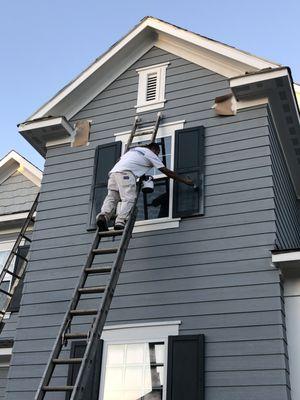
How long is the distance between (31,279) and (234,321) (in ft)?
10.4

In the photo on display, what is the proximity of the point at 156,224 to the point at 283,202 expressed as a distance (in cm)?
204

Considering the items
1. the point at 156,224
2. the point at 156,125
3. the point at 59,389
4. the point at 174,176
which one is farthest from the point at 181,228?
the point at 59,389

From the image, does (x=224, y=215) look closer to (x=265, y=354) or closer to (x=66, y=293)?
(x=265, y=354)

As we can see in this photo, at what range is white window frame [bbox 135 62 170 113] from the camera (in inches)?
346

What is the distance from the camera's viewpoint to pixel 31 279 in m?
8.19

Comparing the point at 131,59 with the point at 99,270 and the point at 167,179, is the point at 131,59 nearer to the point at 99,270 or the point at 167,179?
the point at 167,179

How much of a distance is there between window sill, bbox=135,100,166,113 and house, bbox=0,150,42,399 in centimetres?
358

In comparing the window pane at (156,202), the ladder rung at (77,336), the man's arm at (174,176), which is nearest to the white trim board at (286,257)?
the man's arm at (174,176)

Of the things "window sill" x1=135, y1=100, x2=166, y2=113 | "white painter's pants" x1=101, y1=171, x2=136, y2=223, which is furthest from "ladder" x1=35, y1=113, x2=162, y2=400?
"window sill" x1=135, y1=100, x2=166, y2=113

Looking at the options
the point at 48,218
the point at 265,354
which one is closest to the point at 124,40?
the point at 48,218

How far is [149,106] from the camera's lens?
881 cm

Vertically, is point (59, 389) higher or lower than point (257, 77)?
lower

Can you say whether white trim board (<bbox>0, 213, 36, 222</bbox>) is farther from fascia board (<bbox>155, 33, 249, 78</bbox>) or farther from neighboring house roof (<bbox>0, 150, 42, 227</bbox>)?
fascia board (<bbox>155, 33, 249, 78</bbox>)

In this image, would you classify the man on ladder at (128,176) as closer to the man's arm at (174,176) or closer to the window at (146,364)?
the man's arm at (174,176)
